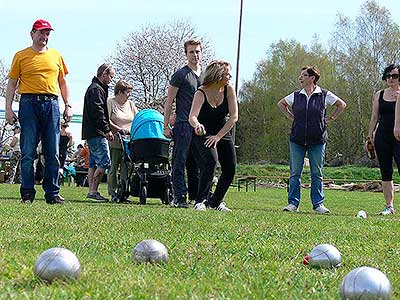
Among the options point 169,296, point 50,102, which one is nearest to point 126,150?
point 50,102

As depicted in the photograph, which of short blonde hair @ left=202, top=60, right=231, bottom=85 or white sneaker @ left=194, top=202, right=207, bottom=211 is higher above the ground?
short blonde hair @ left=202, top=60, right=231, bottom=85

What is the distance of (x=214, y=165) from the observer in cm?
908

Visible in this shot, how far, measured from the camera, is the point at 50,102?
8.74 m

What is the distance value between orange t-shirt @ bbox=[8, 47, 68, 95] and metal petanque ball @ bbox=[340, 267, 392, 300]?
638 centimetres

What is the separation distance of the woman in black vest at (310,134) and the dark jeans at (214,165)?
3.50 feet

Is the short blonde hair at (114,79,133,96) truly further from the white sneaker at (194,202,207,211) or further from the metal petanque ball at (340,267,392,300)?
the metal petanque ball at (340,267,392,300)

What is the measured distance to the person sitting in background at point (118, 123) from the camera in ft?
37.6

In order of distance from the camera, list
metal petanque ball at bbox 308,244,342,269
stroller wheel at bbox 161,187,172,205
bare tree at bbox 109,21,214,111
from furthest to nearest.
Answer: bare tree at bbox 109,21,214,111 < stroller wheel at bbox 161,187,172,205 < metal petanque ball at bbox 308,244,342,269

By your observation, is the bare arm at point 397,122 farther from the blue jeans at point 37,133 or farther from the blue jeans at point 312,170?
the blue jeans at point 37,133

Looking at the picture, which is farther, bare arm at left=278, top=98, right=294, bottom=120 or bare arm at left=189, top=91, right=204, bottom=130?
bare arm at left=278, top=98, right=294, bottom=120

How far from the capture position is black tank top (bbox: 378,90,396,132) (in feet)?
31.5

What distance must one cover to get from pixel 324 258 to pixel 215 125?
5.34 metres

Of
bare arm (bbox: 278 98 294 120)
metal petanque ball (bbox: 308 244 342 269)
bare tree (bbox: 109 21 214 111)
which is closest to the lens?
metal petanque ball (bbox: 308 244 342 269)

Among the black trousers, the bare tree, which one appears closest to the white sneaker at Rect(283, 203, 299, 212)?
the black trousers
